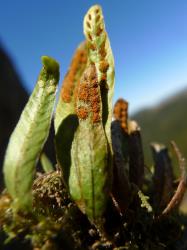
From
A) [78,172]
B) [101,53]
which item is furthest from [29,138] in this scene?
[101,53]

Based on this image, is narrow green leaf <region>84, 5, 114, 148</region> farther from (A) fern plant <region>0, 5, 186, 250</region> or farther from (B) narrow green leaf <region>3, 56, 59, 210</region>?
(B) narrow green leaf <region>3, 56, 59, 210</region>

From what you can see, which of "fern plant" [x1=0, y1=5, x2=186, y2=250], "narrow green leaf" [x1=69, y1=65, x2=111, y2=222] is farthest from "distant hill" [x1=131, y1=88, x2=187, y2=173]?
"narrow green leaf" [x1=69, y1=65, x2=111, y2=222]

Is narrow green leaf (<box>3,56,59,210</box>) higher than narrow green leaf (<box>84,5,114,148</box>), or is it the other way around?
narrow green leaf (<box>84,5,114,148</box>)

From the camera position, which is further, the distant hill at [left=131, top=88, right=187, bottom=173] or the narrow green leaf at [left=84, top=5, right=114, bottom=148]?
the distant hill at [left=131, top=88, right=187, bottom=173]

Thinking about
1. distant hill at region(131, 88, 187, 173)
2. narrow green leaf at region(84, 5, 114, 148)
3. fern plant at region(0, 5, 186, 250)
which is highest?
distant hill at region(131, 88, 187, 173)

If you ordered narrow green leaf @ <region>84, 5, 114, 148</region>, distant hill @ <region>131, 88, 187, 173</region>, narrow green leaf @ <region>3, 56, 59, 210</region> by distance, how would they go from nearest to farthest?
1. narrow green leaf @ <region>3, 56, 59, 210</region>
2. narrow green leaf @ <region>84, 5, 114, 148</region>
3. distant hill @ <region>131, 88, 187, 173</region>

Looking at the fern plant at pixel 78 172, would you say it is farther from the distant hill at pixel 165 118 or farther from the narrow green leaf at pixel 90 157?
the distant hill at pixel 165 118

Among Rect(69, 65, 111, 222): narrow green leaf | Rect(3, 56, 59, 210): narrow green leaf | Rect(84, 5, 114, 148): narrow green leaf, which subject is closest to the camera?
Rect(3, 56, 59, 210): narrow green leaf
